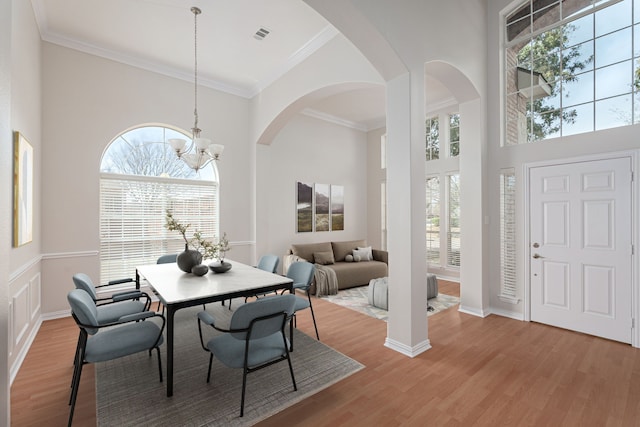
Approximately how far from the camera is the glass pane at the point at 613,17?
3.20 metres

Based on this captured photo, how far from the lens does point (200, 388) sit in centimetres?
235

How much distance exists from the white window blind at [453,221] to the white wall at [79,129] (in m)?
5.50

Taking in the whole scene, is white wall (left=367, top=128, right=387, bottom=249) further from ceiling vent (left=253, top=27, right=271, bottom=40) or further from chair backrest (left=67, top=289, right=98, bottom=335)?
chair backrest (left=67, top=289, right=98, bottom=335)

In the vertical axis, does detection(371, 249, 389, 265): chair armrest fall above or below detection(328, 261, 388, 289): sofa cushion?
above

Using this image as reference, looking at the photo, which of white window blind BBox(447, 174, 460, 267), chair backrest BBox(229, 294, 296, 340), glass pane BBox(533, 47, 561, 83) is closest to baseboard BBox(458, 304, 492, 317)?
white window blind BBox(447, 174, 460, 267)

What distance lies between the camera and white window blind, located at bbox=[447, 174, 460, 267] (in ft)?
20.5

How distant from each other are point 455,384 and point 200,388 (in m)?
2.09

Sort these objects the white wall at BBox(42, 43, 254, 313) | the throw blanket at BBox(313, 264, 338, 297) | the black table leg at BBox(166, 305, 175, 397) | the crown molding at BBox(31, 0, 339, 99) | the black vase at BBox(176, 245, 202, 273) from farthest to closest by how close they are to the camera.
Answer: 1. the throw blanket at BBox(313, 264, 338, 297)
2. the white wall at BBox(42, 43, 254, 313)
3. the crown molding at BBox(31, 0, 339, 99)
4. the black vase at BBox(176, 245, 202, 273)
5. the black table leg at BBox(166, 305, 175, 397)

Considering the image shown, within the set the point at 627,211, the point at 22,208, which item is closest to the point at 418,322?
the point at 627,211

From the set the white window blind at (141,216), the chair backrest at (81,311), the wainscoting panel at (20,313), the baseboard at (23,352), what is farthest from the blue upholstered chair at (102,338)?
the white window blind at (141,216)

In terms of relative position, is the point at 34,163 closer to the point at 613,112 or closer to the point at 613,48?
the point at 613,112

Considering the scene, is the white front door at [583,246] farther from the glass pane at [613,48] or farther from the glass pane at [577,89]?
the glass pane at [613,48]

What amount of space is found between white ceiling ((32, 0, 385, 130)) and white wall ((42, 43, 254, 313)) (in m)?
0.24

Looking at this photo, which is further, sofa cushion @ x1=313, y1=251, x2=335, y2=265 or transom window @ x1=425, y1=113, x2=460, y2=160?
transom window @ x1=425, y1=113, x2=460, y2=160
